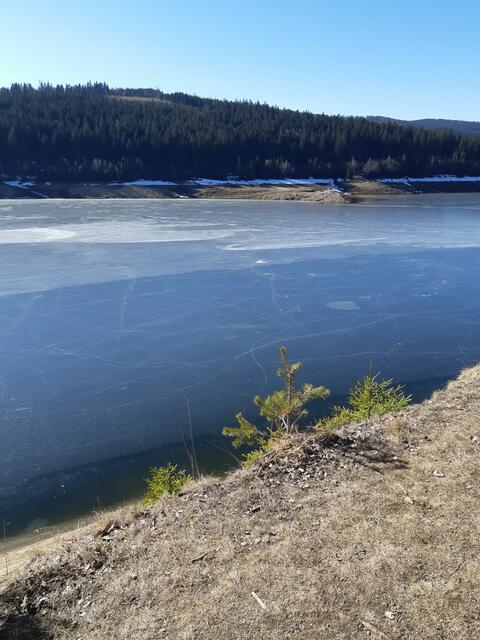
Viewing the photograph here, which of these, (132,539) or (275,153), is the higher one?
(275,153)

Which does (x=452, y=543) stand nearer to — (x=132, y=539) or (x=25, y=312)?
(x=132, y=539)

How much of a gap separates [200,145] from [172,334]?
7229cm

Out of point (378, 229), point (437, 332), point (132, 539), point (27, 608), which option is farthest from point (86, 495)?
point (378, 229)

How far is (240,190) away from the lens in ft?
222

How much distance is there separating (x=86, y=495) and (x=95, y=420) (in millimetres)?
1799

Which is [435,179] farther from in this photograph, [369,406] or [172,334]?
[369,406]

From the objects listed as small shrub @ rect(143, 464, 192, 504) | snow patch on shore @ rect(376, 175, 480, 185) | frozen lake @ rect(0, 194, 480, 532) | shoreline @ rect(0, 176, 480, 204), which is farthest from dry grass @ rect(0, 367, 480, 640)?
snow patch on shore @ rect(376, 175, 480, 185)

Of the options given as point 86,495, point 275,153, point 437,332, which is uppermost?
point 275,153

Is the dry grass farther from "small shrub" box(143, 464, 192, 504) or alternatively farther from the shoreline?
the shoreline

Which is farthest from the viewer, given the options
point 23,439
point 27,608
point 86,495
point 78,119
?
point 78,119

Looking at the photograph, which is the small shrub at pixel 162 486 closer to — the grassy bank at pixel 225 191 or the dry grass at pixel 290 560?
the dry grass at pixel 290 560

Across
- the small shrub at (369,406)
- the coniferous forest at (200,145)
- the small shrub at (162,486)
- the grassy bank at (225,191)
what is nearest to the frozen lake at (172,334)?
the small shrub at (162,486)

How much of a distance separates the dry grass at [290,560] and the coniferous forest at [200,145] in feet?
229

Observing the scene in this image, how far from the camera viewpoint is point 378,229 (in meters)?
Result: 34.2
